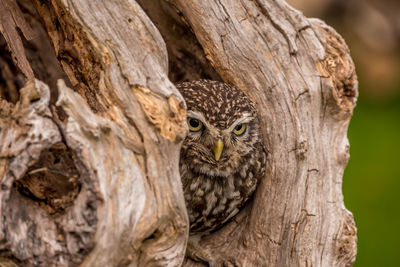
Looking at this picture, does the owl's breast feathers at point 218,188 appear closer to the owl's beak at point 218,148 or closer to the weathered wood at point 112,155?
the owl's beak at point 218,148

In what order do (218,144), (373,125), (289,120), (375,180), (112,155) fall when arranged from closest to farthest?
(112,155), (218,144), (289,120), (375,180), (373,125)

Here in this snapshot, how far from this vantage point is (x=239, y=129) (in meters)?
2.81

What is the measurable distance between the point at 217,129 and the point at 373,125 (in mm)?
4217

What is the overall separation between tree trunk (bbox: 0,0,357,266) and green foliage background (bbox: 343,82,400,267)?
8.68 feet

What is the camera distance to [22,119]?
6.53ft

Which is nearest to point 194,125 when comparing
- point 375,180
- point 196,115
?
point 196,115

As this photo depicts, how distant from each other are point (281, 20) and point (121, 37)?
3.23ft

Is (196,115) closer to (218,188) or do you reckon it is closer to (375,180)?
(218,188)

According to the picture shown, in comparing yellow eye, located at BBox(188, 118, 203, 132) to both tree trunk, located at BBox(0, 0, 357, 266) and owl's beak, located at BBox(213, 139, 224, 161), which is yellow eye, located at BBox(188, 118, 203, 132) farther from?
tree trunk, located at BBox(0, 0, 357, 266)

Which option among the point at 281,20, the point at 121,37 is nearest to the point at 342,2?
the point at 281,20

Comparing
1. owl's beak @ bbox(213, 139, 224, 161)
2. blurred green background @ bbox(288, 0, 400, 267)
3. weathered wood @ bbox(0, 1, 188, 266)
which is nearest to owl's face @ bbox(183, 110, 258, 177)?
owl's beak @ bbox(213, 139, 224, 161)

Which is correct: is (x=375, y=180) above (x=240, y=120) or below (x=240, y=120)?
above

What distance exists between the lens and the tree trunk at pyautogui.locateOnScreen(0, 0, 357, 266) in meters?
1.98

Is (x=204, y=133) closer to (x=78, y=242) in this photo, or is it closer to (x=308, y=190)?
(x=308, y=190)
